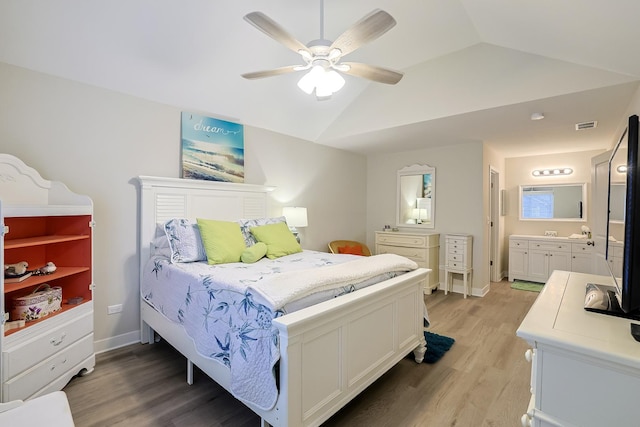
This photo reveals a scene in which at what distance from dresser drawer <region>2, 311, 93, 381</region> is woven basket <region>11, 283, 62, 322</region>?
0.14 metres

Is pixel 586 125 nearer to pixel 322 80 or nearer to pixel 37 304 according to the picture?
pixel 322 80

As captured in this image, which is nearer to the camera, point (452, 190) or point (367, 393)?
point (367, 393)

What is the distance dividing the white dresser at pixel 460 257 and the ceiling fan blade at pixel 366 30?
3392 mm

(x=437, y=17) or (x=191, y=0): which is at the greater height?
(x=437, y=17)

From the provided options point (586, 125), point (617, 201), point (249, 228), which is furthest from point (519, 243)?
point (249, 228)

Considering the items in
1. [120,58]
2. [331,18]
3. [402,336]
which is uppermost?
[331,18]

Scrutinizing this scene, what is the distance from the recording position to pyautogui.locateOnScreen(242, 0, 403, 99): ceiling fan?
1.71 meters

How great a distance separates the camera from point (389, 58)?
3459 mm

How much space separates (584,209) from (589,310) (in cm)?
507

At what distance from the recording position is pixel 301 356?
56.3 inches

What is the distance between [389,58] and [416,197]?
241cm

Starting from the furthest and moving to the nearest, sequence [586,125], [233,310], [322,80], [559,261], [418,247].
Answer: [559,261]
[418,247]
[586,125]
[322,80]
[233,310]

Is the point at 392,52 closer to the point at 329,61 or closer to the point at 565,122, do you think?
the point at 329,61

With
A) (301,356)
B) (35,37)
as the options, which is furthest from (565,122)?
(35,37)
